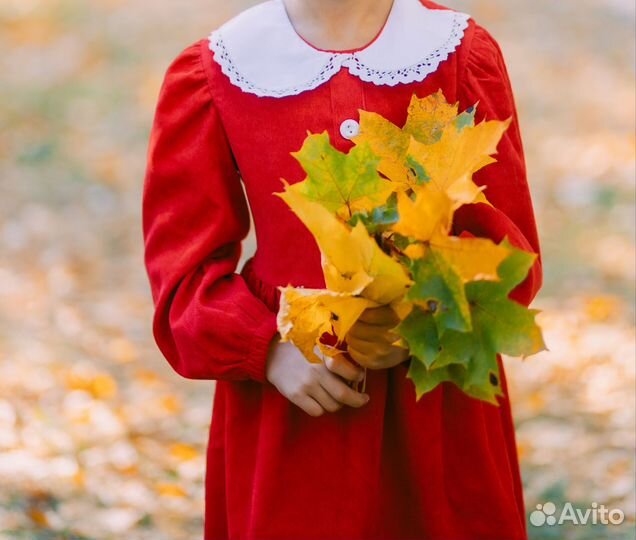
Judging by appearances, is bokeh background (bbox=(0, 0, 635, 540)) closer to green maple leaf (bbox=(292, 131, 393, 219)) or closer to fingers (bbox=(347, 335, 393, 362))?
fingers (bbox=(347, 335, 393, 362))

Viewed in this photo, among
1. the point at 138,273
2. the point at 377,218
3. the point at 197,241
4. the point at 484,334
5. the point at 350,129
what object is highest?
the point at 138,273

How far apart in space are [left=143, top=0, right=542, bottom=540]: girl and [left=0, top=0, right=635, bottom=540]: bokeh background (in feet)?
3.20

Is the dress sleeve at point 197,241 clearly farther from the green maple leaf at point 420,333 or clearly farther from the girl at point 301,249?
the green maple leaf at point 420,333

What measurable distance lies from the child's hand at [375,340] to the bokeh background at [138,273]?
3.89ft

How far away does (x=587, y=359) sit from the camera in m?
2.85

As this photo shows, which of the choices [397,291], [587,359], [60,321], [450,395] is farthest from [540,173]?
[397,291]

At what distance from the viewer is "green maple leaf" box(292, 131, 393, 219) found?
3.03ft

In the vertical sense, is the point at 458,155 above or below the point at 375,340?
above

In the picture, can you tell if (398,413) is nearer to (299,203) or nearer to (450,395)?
(450,395)

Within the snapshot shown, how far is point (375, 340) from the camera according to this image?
1.02 m

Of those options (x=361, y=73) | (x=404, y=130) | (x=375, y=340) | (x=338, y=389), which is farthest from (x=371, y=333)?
(x=361, y=73)

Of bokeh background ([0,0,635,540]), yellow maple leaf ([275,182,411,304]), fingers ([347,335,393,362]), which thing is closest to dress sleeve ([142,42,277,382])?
fingers ([347,335,393,362])

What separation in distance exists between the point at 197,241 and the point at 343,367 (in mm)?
258

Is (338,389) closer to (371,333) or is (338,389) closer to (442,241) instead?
(371,333)
